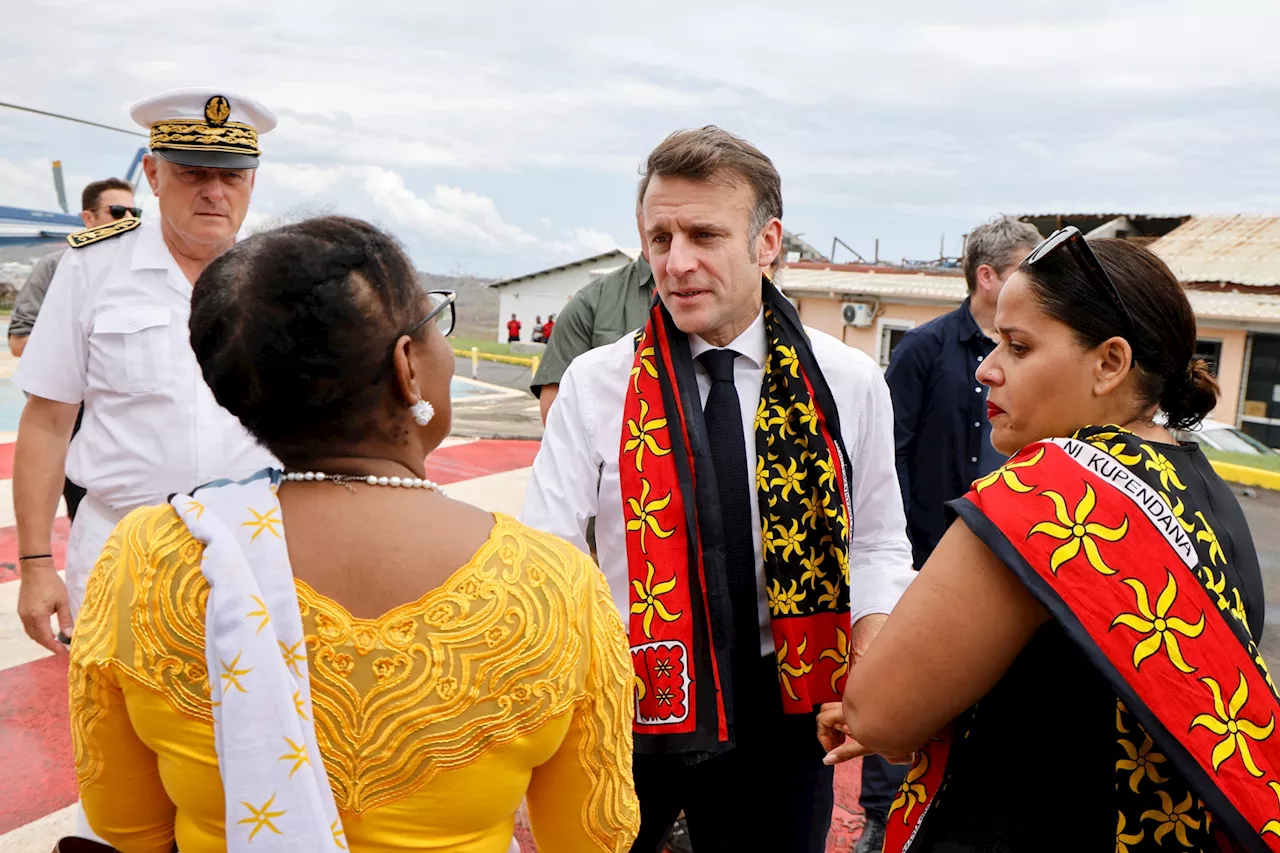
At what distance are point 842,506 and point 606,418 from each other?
1.81 feet

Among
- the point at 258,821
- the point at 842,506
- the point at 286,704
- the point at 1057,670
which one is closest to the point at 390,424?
the point at 286,704

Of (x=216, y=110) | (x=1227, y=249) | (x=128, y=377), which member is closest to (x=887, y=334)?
(x=1227, y=249)

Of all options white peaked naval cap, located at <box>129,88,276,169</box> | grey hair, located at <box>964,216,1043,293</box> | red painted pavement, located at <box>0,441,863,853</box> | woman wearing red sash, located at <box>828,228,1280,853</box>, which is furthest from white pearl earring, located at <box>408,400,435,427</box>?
grey hair, located at <box>964,216,1043,293</box>

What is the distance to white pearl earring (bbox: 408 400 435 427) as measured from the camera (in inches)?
48.8

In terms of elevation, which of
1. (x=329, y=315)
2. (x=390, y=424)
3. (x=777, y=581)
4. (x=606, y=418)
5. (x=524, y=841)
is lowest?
(x=524, y=841)

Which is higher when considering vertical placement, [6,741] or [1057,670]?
[1057,670]

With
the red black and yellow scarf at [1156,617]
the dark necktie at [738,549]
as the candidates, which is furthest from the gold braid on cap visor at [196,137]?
the red black and yellow scarf at [1156,617]

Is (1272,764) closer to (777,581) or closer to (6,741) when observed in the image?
(777,581)

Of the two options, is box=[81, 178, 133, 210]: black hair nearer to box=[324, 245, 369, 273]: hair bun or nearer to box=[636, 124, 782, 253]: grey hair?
box=[636, 124, 782, 253]: grey hair

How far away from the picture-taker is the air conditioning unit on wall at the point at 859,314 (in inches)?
821

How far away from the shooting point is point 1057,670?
1.35 meters

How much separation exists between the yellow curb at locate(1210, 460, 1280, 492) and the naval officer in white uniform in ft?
39.8

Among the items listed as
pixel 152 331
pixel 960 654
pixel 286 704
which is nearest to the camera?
pixel 286 704

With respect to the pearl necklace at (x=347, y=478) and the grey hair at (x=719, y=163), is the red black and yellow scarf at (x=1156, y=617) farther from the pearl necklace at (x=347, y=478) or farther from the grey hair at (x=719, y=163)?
the grey hair at (x=719, y=163)
